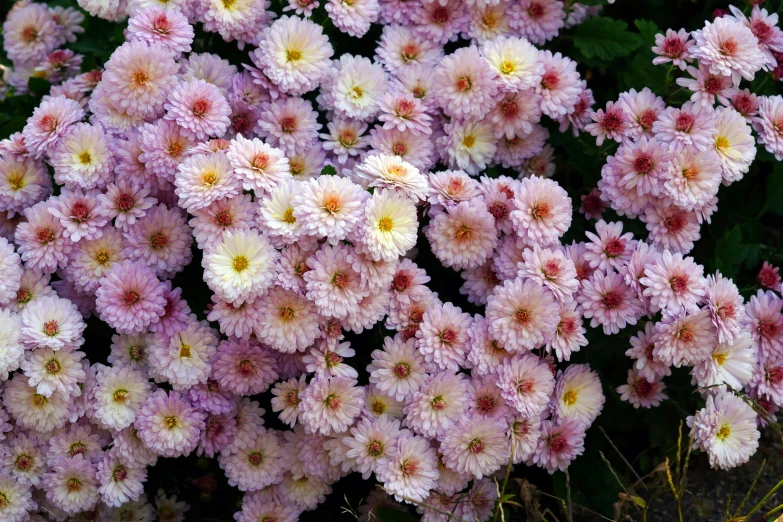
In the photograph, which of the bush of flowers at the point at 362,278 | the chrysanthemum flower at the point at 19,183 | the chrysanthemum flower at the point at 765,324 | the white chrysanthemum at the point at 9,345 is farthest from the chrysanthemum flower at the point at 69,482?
the chrysanthemum flower at the point at 765,324

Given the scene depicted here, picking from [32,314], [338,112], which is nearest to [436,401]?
[338,112]

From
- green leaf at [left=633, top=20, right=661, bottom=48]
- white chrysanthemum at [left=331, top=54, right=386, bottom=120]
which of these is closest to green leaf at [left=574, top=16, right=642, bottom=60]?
green leaf at [left=633, top=20, right=661, bottom=48]

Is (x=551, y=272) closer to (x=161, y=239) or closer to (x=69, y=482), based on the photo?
(x=161, y=239)

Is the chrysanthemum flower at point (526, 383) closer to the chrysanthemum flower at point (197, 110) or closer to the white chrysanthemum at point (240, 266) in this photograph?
the white chrysanthemum at point (240, 266)

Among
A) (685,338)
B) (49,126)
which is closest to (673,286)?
(685,338)

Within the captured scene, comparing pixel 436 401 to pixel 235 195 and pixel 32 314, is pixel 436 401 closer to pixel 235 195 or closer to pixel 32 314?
pixel 235 195

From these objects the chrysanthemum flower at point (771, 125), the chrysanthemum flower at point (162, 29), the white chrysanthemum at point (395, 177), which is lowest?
the white chrysanthemum at point (395, 177)
